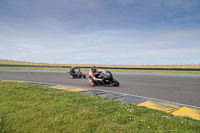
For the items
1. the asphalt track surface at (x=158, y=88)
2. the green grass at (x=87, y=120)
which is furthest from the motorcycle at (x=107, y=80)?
the green grass at (x=87, y=120)

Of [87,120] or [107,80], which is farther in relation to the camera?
[107,80]

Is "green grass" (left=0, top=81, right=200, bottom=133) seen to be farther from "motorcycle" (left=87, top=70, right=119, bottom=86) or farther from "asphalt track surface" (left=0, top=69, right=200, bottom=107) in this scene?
"motorcycle" (left=87, top=70, right=119, bottom=86)

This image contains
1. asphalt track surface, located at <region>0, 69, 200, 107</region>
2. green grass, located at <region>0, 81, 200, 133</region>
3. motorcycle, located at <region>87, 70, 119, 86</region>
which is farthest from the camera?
motorcycle, located at <region>87, 70, 119, 86</region>

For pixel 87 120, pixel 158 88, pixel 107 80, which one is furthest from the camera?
pixel 107 80

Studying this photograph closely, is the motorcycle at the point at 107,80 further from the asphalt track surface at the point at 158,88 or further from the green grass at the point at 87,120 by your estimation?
the green grass at the point at 87,120

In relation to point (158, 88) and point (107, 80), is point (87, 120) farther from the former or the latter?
point (158, 88)

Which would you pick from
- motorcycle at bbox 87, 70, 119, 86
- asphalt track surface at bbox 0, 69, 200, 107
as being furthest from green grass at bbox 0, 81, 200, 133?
motorcycle at bbox 87, 70, 119, 86

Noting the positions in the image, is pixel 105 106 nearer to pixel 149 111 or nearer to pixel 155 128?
pixel 149 111

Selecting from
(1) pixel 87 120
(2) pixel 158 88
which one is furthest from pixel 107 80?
(1) pixel 87 120

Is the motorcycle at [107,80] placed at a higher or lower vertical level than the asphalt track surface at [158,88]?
higher

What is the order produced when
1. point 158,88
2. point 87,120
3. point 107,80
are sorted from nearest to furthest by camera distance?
point 87,120
point 158,88
point 107,80

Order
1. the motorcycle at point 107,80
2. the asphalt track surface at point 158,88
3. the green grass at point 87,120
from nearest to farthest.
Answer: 1. the green grass at point 87,120
2. the asphalt track surface at point 158,88
3. the motorcycle at point 107,80

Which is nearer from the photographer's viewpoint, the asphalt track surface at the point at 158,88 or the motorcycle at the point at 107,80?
the asphalt track surface at the point at 158,88

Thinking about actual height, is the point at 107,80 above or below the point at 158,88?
above
